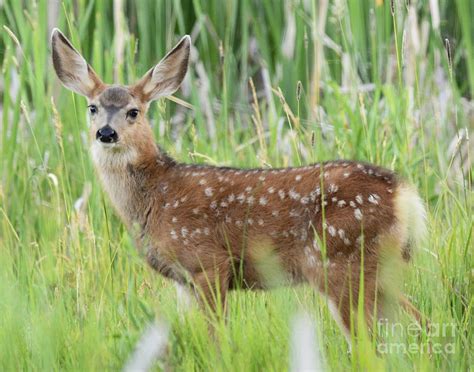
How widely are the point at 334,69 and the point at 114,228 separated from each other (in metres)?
2.40

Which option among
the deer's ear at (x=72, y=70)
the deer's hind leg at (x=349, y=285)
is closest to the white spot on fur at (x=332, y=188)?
the deer's hind leg at (x=349, y=285)

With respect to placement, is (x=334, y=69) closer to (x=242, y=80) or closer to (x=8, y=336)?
(x=242, y=80)

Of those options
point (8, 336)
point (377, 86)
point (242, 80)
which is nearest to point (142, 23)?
point (242, 80)

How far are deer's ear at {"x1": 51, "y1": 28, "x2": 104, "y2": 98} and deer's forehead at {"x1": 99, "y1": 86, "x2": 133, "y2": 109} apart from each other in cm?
15

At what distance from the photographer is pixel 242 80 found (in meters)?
7.77

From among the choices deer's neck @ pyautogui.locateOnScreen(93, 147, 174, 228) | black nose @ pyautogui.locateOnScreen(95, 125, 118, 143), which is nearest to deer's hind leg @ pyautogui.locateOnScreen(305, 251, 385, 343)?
deer's neck @ pyautogui.locateOnScreen(93, 147, 174, 228)

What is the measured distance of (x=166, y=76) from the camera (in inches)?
212

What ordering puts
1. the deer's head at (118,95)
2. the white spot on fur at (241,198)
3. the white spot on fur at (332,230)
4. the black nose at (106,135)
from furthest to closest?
the deer's head at (118,95) → the black nose at (106,135) → the white spot on fur at (241,198) → the white spot on fur at (332,230)

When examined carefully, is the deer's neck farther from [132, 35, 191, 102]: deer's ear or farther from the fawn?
[132, 35, 191, 102]: deer's ear

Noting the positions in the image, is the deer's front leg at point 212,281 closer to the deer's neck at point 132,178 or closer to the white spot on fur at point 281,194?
the white spot on fur at point 281,194

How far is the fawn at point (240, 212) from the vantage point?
4.26m

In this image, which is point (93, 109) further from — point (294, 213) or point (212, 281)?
point (294, 213)

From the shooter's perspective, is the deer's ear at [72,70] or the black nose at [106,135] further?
the deer's ear at [72,70]

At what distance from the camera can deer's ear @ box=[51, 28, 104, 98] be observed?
5336 mm
